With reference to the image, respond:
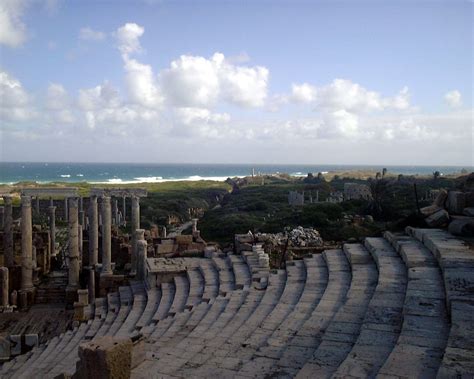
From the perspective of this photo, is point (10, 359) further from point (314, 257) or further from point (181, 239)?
point (181, 239)

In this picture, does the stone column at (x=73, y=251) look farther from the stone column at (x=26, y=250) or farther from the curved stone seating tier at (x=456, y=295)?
the curved stone seating tier at (x=456, y=295)

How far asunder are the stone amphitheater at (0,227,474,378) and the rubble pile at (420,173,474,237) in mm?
469

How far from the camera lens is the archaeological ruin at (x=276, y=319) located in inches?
230

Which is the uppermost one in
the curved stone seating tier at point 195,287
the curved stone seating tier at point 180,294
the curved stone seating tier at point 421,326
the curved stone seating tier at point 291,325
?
the curved stone seating tier at point 421,326

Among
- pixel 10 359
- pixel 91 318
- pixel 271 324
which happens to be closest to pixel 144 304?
pixel 91 318

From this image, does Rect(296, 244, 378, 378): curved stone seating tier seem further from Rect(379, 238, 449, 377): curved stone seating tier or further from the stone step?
Rect(379, 238, 449, 377): curved stone seating tier

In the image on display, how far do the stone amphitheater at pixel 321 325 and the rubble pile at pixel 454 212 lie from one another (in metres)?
0.47

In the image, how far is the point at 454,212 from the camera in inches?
481

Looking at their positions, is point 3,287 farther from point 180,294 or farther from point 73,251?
point 180,294

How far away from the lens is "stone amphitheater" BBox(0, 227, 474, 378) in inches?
222

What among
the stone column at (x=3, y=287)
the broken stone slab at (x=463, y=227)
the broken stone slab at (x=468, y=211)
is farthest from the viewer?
the stone column at (x=3, y=287)

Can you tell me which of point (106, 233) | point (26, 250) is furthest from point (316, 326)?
point (26, 250)

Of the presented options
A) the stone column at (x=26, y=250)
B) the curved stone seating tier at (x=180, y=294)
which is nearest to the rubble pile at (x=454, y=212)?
the curved stone seating tier at (x=180, y=294)

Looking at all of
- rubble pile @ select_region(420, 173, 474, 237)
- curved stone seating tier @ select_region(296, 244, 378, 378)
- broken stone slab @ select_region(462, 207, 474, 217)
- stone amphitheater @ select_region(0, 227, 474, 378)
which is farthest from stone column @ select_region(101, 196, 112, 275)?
broken stone slab @ select_region(462, 207, 474, 217)
